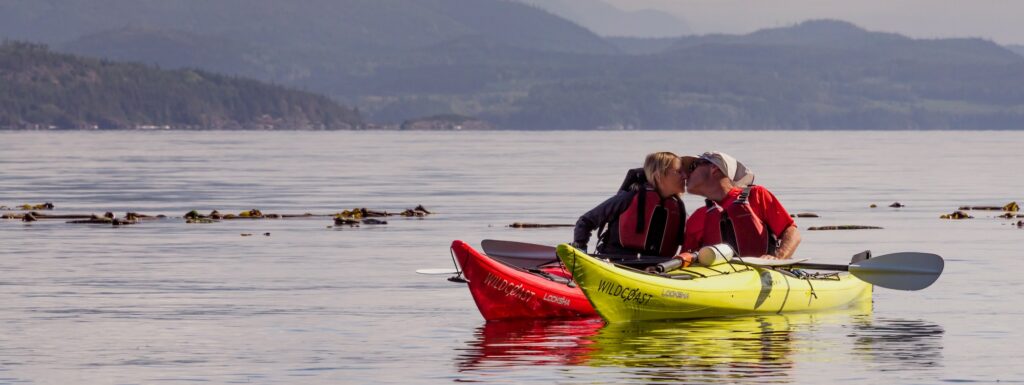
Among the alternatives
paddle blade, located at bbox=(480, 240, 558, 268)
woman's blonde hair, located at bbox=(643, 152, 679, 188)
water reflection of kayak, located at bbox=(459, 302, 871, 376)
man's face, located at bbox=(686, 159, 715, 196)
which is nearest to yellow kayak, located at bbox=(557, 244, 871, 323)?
water reflection of kayak, located at bbox=(459, 302, 871, 376)

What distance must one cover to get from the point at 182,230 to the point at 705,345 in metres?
21.9

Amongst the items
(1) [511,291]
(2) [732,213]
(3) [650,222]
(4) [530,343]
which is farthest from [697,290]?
(4) [530,343]

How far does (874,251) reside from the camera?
109ft

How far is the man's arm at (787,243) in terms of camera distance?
2192 cm

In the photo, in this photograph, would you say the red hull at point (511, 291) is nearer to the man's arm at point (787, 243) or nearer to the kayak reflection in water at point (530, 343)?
the kayak reflection in water at point (530, 343)

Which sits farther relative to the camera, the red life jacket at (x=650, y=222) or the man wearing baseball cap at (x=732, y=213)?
the man wearing baseball cap at (x=732, y=213)

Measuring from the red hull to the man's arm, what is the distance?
230cm

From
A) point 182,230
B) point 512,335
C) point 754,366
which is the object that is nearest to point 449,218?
point 182,230

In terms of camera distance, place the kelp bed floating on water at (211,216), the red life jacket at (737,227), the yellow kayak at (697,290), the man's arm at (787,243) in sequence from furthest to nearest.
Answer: the kelp bed floating on water at (211,216) < the man's arm at (787,243) < the red life jacket at (737,227) < the yellow kayak at (697,290)

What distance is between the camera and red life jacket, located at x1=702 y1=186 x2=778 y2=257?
21.5 m

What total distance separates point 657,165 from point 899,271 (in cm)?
391

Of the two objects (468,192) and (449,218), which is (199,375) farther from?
(468,192)

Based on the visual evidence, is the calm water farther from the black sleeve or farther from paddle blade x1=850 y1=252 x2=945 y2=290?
the black sleeve

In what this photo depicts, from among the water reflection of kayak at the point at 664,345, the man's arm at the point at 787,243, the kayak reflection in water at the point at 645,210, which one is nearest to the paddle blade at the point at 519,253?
the water reflection of kayak at the point at 664,345
